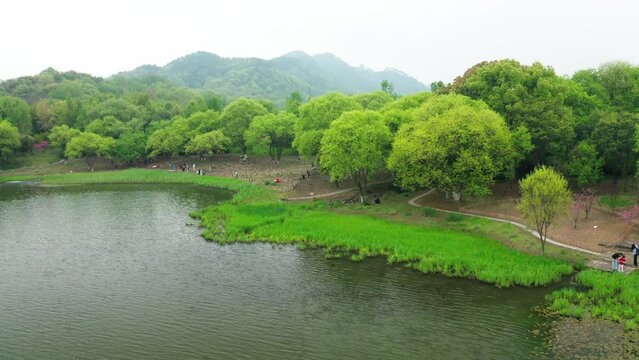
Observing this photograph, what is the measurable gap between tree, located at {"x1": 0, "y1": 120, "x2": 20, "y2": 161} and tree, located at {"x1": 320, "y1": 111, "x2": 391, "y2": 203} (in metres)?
81.4

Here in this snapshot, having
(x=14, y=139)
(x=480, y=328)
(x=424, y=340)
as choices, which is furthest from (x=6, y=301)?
(x=14, y=139)

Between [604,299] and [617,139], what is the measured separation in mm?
28019

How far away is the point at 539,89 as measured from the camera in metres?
55.2

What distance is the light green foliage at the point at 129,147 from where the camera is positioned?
99.4 m

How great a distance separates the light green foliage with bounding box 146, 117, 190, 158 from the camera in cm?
9900

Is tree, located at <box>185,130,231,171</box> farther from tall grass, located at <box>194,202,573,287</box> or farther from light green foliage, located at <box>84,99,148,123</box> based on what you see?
tall grass, located at <box>194,202,573,287</box>

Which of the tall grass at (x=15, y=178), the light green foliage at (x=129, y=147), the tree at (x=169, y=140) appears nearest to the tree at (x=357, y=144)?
the tree at (x=169, y=140)

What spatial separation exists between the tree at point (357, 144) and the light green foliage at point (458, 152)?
6023 millimetres

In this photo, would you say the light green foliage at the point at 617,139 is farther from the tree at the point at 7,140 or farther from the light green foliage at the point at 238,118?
the tree at the point at 7,140

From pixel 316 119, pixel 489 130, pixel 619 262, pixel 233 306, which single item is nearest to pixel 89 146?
pixel 316 119

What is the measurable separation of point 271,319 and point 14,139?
334 ft

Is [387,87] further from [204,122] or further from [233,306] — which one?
[233,306]

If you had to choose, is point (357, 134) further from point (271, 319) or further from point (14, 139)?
point (14, 139)

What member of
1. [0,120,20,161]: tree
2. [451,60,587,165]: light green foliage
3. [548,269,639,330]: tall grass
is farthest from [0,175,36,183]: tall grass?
[548,269,639,330]: tall grass
